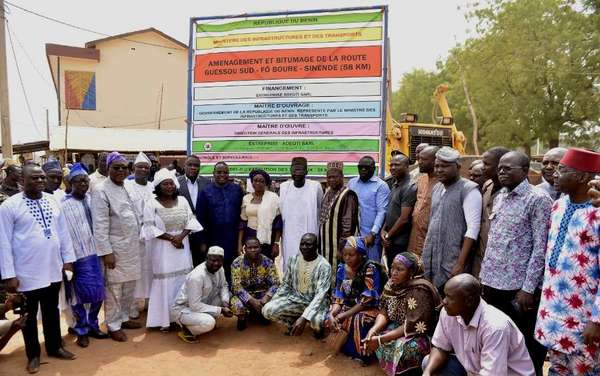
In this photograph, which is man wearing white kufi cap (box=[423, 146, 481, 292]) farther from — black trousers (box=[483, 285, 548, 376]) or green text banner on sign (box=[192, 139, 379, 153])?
green text banner on sign (box=[192, 139, 379, 153])

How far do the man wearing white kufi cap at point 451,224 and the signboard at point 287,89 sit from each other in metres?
1.79

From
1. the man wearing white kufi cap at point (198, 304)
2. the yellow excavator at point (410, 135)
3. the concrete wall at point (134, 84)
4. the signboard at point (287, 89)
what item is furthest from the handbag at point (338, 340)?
the concrete wall at point (134, 84)

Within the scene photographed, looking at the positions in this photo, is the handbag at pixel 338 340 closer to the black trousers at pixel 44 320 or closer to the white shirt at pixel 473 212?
the white shirt at pixel 473 212

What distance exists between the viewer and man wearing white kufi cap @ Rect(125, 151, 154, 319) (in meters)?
5.35

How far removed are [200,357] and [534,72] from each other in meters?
19.9

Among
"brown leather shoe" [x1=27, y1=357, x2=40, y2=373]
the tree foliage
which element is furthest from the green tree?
"brown leather shoe" [x1=27, y1=357, x2=40, y2=373]

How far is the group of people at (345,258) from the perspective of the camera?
2.86m

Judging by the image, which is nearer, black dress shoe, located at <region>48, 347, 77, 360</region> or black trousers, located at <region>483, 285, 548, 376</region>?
black trousers, located at <region>483, 285, 548, 376</region>

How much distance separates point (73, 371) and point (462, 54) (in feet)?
76.7

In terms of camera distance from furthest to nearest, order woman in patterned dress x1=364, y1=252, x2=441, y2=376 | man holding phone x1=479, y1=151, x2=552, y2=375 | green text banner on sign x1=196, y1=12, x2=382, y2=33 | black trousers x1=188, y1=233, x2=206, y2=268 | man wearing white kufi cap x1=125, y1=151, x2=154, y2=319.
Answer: green text banner on sign x1=196, y1=12, x2=382, y2=33, black trousers x1=188, y1=233, x2=206, y2=268, man wearing white kufi cap x1=125, y1=151, x2=154, y2=319, woman in patterned dress x1=364, y1=252, x2=441, y2=376, man holding phone x1=479, y1=151, x2=552, y2=375

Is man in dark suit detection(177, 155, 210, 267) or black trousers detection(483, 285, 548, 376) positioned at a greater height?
man in dark suit detection(177, 155, 210, 267)

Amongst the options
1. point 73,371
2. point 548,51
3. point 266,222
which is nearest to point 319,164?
point 266,222

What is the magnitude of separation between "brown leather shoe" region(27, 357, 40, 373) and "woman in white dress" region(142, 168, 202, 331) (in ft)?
3.83

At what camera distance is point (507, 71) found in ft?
68.4
